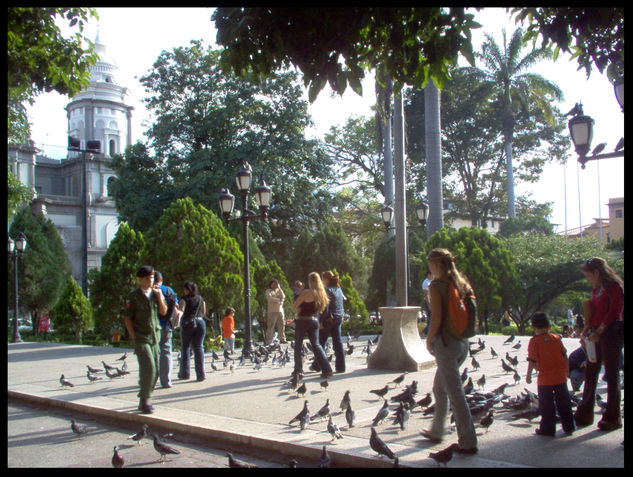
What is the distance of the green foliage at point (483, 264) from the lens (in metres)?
20.6

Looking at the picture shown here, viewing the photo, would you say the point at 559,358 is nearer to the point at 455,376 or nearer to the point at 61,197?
the point at 455,376

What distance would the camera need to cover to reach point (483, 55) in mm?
35188

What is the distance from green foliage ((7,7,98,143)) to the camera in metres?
8.21

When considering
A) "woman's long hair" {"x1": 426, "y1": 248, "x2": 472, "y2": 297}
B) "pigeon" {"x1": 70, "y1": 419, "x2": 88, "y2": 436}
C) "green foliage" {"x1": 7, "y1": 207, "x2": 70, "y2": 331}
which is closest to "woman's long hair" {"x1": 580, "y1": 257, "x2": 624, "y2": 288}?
"woman's long hair" {"x1": 426, "y1": 248, "x2": 472, "y2": 297}

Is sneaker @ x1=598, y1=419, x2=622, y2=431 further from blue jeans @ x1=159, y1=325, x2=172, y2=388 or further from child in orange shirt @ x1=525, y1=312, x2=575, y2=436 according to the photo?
blue jeans @ x1=159, y1=325, x2=172, y2=388

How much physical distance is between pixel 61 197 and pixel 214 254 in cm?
5061

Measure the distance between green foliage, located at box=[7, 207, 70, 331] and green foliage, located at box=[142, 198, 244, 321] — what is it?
614 inches

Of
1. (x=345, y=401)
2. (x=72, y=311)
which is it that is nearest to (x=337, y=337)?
(x=345, y=401)

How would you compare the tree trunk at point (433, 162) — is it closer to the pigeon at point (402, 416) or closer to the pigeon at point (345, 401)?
the pigeon at point (345, 401)

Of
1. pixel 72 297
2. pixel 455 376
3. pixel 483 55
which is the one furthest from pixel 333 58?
pixel 483 55

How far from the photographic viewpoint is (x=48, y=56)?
28.5ft

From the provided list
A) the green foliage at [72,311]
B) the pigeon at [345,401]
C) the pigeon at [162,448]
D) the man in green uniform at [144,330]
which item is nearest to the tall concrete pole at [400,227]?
the pigeon at [345,401]

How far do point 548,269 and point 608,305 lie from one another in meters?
21.1

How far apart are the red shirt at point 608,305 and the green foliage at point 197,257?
41.9 ft
